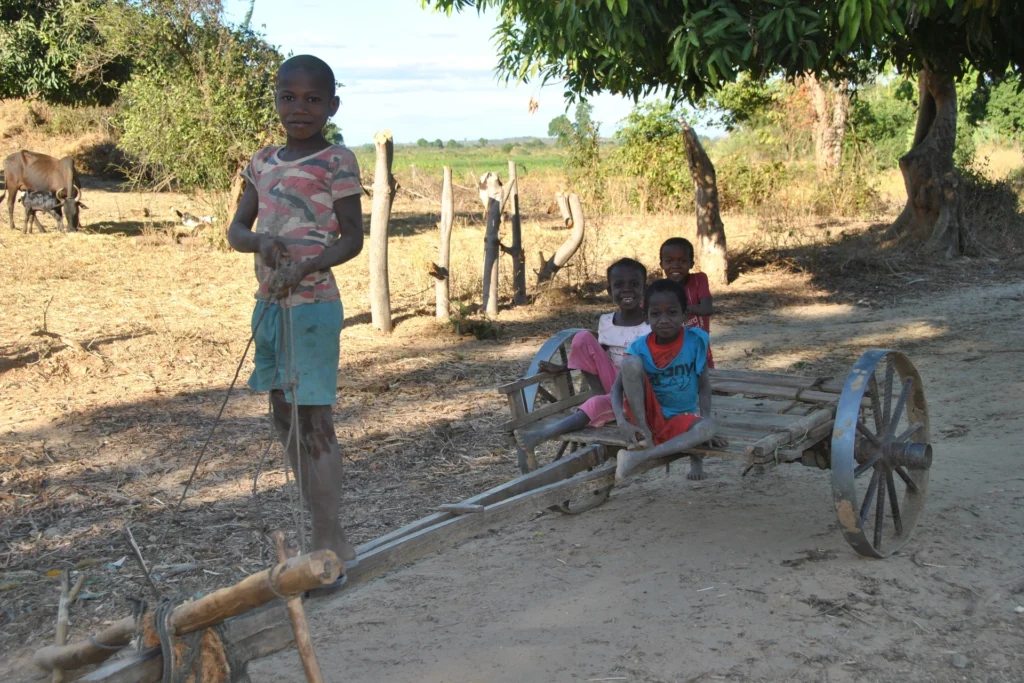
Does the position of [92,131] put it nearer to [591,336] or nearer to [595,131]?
[595,131]

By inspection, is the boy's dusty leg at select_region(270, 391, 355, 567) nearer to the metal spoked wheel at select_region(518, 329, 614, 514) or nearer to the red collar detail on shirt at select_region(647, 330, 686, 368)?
the metal spoked wheel at select_region(518, 329, 614, 514)

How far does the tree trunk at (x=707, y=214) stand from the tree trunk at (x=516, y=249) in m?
2.41

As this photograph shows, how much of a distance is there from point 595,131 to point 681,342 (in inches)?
514

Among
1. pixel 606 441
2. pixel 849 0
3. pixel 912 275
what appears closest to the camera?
pixel 606 441

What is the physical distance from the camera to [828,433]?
14.0 feet

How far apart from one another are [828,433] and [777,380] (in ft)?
1.91

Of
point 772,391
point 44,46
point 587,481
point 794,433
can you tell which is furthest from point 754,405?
point 44,46

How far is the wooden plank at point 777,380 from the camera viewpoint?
4.68m

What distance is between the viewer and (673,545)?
4344mm

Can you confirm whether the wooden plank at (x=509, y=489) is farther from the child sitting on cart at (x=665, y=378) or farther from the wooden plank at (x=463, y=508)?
the child sitting on cart at (x=665, y=378)

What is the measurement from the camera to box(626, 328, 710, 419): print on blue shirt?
167 inches

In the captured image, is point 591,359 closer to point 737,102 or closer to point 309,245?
point 309,245

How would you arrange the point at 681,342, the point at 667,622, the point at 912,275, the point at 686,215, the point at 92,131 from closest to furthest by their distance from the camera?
the point at 667,622, the point at 681,342, the point at 912,275, the point at 686,215, the point at 92,131

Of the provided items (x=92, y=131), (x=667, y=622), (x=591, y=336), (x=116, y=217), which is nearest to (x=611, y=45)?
(x=591, y=336)
